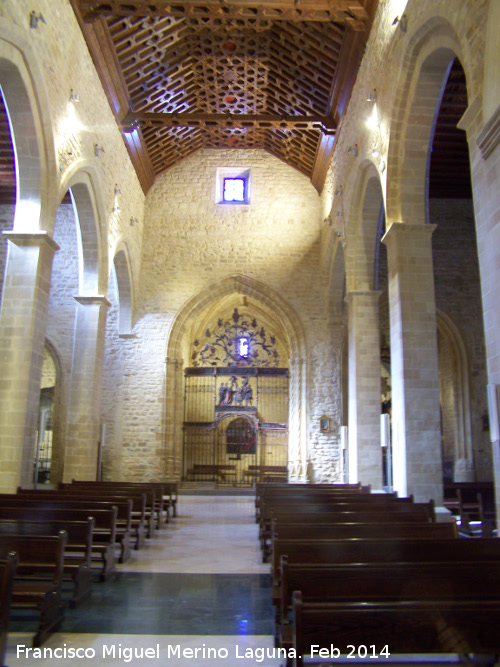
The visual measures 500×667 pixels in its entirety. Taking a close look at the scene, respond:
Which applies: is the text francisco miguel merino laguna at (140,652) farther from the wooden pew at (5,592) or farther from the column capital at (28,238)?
the column capital at (28,238)

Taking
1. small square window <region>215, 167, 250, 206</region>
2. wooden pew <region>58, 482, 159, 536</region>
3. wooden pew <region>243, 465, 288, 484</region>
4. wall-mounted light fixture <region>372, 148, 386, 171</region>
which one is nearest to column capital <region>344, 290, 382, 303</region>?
wall-mounted light fixture <region>372, 148, 386, 171</region>

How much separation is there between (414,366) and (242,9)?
7350mm

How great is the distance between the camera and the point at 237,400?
18.6 m

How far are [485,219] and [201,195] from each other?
13.0m

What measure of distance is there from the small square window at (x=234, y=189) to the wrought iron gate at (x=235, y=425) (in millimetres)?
5112

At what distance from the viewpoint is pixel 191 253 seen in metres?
17.1

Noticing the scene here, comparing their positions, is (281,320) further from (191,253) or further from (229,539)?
(229,539)

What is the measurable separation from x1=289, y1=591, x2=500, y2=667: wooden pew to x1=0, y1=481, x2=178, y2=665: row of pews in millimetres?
1638

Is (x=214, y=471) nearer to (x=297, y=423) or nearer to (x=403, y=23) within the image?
(x=297, y=423)

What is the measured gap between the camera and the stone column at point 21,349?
27.2 feet

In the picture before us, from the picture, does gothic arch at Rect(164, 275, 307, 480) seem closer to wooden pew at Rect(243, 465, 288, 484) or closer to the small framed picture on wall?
the small framed picture on wall

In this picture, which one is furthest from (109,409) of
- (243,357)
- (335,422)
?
(335,422)

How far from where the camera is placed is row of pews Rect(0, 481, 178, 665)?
12.9 ft

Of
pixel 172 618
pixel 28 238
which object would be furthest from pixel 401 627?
pixel 28 238
